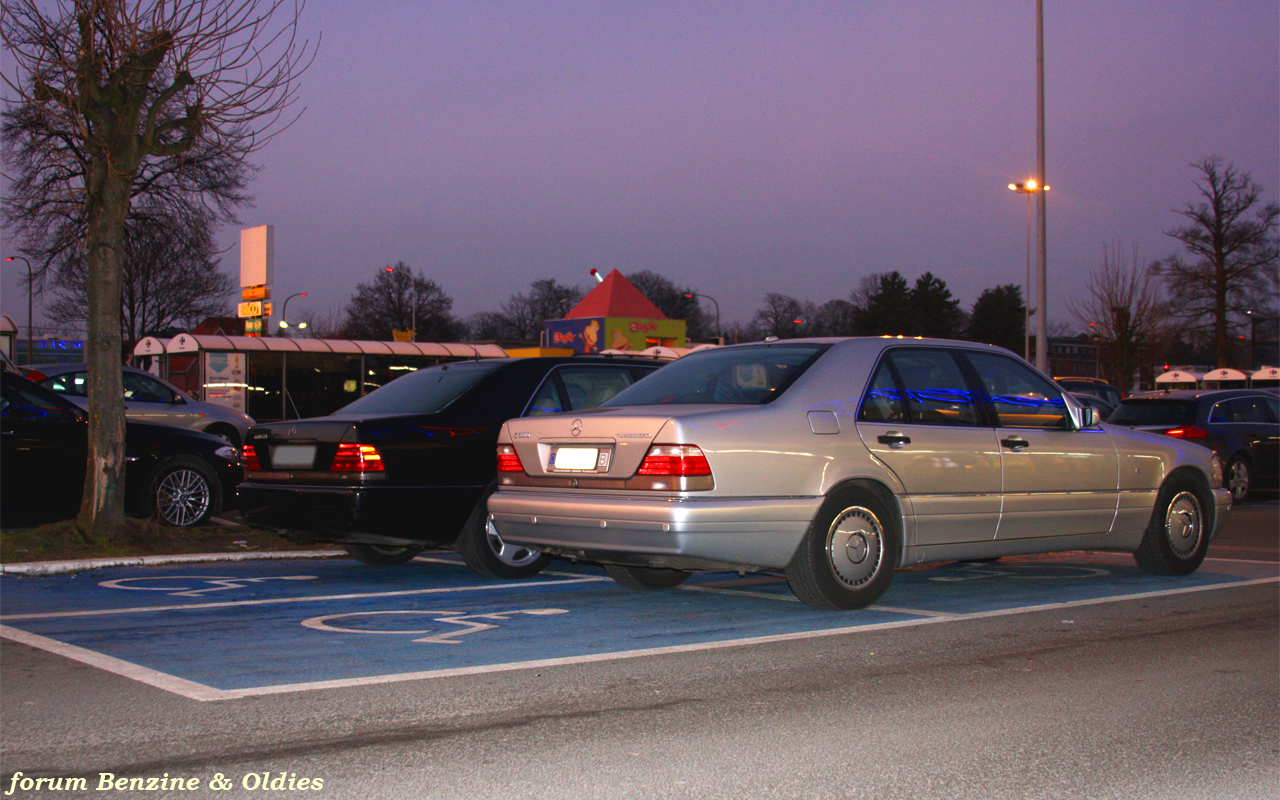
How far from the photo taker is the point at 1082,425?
7598 mm

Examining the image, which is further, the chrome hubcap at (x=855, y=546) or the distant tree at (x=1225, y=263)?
the distant tree at (x=1225, y=263)

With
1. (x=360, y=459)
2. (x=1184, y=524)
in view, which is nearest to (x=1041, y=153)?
(x=1184, y=524)

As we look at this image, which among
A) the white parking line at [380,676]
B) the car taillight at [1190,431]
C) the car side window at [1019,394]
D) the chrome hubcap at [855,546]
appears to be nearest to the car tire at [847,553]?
the chrome hubcap at [855,546]

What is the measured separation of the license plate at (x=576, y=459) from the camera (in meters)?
6.19

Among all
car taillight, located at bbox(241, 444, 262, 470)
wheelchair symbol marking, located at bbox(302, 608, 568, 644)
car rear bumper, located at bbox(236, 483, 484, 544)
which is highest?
car taillight, located at bbox(241, 444, 262, 470)

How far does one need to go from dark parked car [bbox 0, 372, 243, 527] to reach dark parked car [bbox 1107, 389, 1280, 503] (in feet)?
38.7

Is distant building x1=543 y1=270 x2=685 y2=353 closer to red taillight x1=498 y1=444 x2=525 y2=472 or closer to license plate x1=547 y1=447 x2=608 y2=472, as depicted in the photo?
red taillight x1=498 y1=444 x2=525 y2=472

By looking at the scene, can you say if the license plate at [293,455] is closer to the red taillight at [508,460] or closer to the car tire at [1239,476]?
the red taillight at [508,460]

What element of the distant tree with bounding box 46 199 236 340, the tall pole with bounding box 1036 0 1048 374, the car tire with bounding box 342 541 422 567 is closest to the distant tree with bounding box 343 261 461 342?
the distant tree with bounding box 46 199 236 340

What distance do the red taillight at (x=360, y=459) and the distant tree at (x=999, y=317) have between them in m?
90.3

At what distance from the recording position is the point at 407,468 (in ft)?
24.8

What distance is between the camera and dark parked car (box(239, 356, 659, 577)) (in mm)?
Answer: 7441

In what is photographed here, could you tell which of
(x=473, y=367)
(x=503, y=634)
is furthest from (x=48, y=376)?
(x=503, y=634)

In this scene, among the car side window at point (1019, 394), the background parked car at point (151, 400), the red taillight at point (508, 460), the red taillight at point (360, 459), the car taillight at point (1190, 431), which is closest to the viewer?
the red taillight at point (508, 460)
